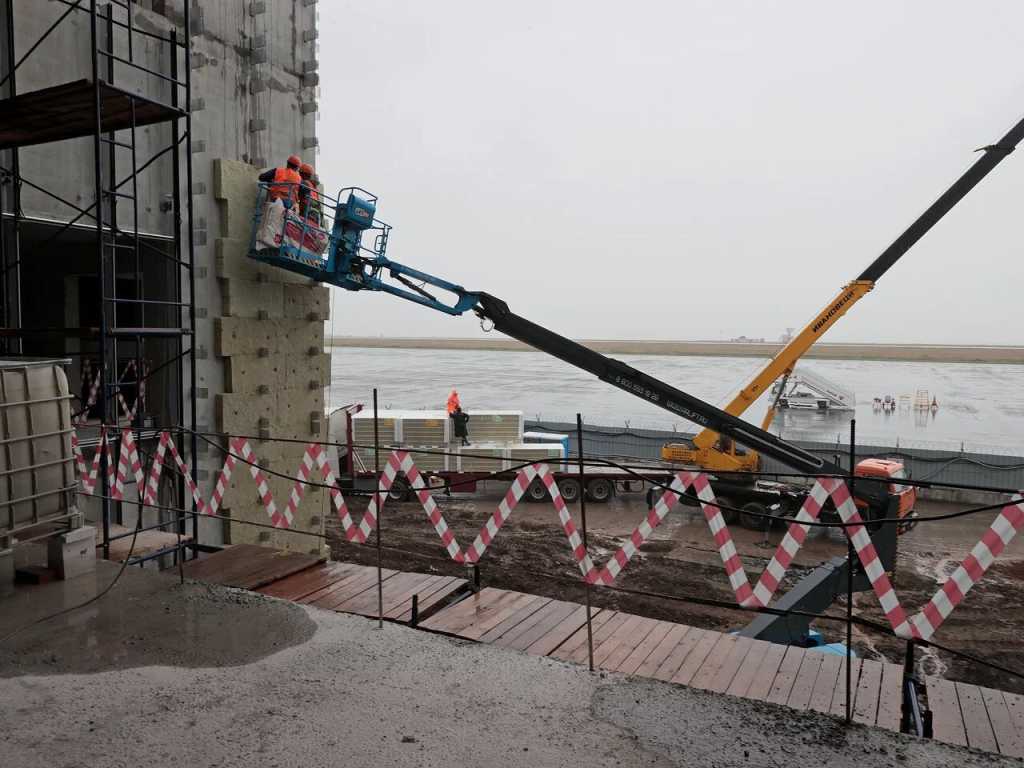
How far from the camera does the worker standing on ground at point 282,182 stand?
38.3 feet

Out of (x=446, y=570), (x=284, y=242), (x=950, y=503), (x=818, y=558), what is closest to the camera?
(x=284, y=242)

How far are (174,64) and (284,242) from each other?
3002mm

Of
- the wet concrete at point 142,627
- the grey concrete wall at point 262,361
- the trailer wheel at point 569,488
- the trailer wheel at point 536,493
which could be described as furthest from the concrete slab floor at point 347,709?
the trailer wheel at point 569,488

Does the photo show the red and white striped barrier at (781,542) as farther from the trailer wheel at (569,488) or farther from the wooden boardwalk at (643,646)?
the trailer wheel at (569,488)

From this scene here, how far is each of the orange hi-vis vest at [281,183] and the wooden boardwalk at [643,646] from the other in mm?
6468

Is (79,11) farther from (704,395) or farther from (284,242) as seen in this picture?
(704,395)

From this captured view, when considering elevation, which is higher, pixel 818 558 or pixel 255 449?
pixel 255 449

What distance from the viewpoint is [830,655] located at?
577 cm

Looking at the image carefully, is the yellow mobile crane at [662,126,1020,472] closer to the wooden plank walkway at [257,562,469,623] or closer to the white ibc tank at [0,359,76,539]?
the wooden plank walkway at [257,562,469,623]

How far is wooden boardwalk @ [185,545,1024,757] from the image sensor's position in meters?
4.89

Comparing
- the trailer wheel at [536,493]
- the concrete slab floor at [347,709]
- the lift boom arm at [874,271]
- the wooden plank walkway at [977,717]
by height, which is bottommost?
the trailer wheel at [536,493]

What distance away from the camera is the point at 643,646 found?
5.77m

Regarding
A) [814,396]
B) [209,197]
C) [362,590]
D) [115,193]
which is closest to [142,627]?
[362,590]

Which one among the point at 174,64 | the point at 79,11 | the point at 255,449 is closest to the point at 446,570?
the point at 255,449
